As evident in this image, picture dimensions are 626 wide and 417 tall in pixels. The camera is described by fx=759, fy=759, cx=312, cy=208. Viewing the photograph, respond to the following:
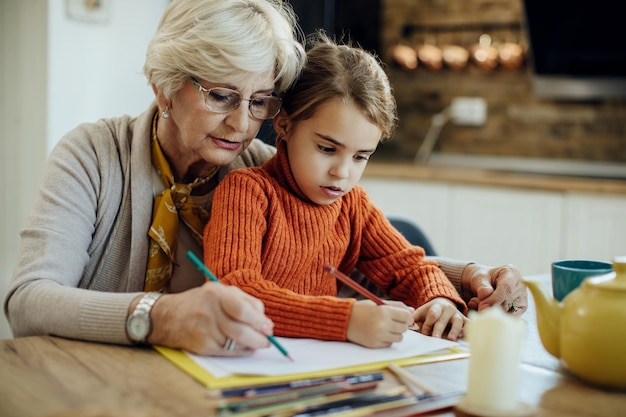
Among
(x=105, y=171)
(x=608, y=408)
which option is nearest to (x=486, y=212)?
(x=105, y=171)

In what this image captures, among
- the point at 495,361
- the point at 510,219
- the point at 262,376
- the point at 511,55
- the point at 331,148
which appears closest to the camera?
the point at 495,361

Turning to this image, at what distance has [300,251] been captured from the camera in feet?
4.75

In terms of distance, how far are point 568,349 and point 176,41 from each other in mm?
887

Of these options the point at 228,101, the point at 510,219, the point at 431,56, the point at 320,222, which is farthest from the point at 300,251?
the point at 431,56

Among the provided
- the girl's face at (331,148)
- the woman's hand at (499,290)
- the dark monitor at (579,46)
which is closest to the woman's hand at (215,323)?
the girl's face at (331,148)

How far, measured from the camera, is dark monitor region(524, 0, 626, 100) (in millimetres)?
3486

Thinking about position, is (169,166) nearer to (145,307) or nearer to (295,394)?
(145,307)

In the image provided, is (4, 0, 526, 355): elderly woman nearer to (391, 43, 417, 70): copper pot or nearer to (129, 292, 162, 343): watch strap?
(129, 292, 162, 343): watch strap

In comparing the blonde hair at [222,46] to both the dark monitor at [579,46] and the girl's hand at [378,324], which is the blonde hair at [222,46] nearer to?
the girl's hand at [378,324]

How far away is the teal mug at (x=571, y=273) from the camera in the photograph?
3.82 ft

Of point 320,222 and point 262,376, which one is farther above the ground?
point 320,222

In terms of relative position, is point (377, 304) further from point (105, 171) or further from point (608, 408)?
point (105, 171)

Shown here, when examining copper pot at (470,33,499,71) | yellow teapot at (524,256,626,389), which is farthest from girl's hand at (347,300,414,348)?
copper pot at (470,33,499,71)

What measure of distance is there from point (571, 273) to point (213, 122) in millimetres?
694
